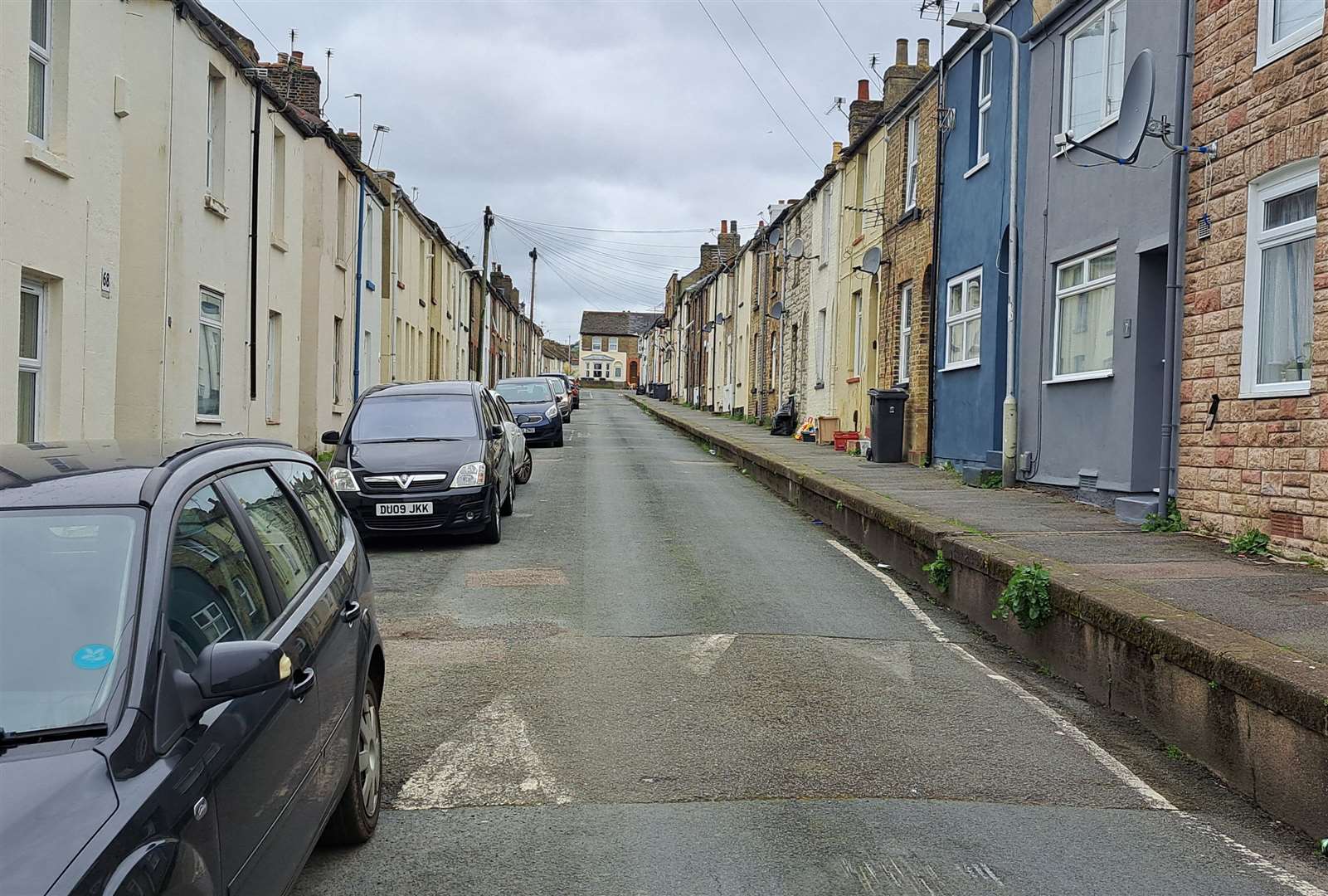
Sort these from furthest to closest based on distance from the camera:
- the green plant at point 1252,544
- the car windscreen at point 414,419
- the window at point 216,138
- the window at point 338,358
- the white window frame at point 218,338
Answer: the window at point 338,358 → the window at point 216,138 → the white window frame at point 218,338 → the car windscreen at point 414,419 → the green plant at point 1252,544

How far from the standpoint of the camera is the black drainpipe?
1775 centimetres

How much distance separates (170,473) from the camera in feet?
11.1

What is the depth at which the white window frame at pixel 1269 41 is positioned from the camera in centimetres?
932

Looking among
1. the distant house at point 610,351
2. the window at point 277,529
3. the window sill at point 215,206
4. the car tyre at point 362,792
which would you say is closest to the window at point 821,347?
the window sill at point 215,206

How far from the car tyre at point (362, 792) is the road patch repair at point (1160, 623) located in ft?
11.2

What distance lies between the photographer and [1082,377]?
13.7m

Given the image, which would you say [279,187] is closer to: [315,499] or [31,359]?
[31,359]

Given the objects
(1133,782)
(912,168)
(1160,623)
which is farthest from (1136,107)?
(912,168)

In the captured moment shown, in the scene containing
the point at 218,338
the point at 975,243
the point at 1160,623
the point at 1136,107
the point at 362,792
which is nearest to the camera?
the point at 362,792

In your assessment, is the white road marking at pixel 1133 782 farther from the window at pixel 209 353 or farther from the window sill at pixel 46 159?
the window at pixel 209 353

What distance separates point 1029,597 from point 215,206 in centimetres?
1249

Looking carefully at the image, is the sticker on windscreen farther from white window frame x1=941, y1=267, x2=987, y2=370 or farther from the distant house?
the distant house

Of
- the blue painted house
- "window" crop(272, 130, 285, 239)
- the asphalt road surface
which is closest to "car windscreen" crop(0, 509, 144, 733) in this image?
the asphalt road surface

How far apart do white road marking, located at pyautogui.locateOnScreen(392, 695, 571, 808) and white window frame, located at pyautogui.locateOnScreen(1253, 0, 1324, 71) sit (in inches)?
315
